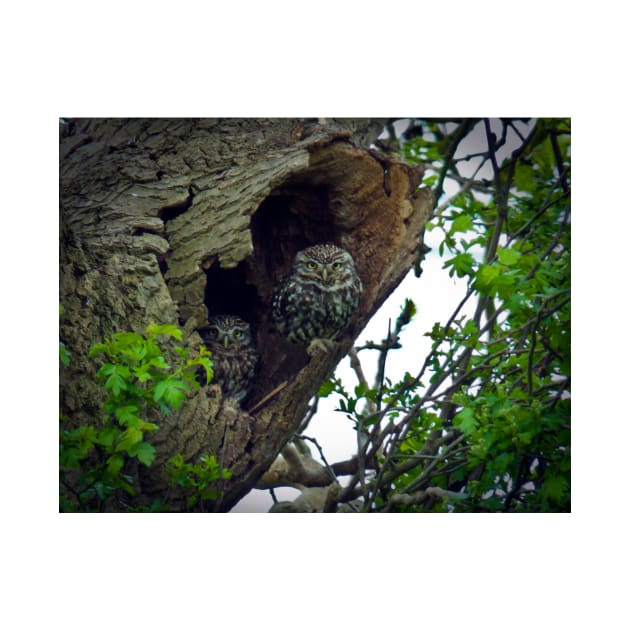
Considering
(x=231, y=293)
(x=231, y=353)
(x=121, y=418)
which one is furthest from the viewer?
(x=231, y=293)

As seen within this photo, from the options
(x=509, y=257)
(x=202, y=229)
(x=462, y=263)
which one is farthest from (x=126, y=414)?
(x=509, y=257)

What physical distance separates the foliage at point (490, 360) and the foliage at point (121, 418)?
70 cm

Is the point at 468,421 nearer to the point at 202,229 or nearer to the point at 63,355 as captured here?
the point at 202,229

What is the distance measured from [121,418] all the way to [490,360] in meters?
1.30

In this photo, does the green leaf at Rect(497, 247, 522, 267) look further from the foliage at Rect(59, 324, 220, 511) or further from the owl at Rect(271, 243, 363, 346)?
the foliage at Rect(59, 324, 220, 511)

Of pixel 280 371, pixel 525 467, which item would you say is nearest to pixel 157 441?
pixel 280 371

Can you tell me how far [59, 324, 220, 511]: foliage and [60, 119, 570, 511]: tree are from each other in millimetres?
62

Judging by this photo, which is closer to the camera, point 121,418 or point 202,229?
point 121,418

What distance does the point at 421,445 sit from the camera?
11.2ft

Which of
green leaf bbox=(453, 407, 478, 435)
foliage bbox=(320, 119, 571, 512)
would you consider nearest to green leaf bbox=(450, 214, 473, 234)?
foliage bbox=(320, 119, 571, 512)

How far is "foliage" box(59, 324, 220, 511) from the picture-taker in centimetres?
274

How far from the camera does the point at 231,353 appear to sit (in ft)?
11.0

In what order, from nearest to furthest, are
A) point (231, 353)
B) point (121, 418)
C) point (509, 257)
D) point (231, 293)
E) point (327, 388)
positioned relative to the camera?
point (121, 418)
point (509, 257)
point (327, 388)
point (231, 353)
point (231, 293)

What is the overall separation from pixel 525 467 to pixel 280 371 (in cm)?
102
